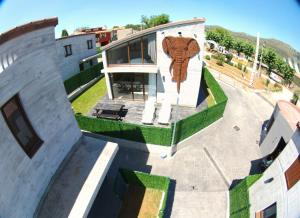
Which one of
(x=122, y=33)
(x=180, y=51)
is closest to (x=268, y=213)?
(x=180, y=51)

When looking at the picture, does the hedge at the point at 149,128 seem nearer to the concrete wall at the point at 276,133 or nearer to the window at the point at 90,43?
the concrete wall at the point at 276,133

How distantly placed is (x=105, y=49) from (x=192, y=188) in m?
14.4

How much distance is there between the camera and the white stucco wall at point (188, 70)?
17234 millimetres

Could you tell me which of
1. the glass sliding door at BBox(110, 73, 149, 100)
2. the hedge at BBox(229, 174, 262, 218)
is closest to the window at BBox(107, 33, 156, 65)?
the glass sliding door at BBox(110, 73, 149, 100)

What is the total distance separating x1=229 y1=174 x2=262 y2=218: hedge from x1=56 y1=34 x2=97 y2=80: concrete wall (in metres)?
23.5

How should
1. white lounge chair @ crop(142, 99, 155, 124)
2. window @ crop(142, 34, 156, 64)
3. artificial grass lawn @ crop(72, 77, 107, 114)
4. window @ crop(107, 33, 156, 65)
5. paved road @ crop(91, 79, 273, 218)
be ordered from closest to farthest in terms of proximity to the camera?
paved road @ crop(91, 79, 273, 218)
white lounge chair @ crop(142, 99, 155, 124)
window @ crop(142, 34, 156, 64)
window @ crop(107, 33, 156, 65)
artificial grass lawn @ crop(72, 77, 107, 114)

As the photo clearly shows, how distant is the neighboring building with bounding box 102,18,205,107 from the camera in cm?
1750

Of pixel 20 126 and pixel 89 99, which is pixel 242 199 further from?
pixel 89 99

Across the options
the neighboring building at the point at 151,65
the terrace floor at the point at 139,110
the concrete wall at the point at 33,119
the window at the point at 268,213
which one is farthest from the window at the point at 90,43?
the window at the point at 268,213

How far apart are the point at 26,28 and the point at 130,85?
14.2m

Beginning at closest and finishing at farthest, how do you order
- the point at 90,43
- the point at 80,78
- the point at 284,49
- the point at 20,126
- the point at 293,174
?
the point at 20,126
the point at 293,174
the point at 80,78
the point at 90,43
the point at 284,49

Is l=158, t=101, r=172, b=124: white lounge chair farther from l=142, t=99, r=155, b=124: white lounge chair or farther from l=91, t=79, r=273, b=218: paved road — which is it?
l=91, t=79, r=273, b=218: paved road

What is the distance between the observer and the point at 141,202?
12.1m

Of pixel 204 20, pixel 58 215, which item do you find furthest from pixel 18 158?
pixel 204 20
